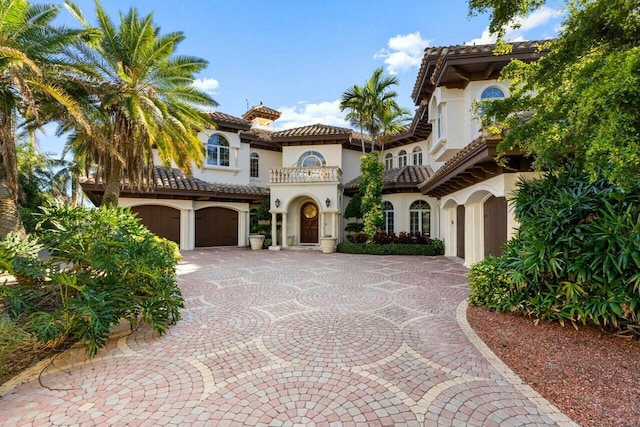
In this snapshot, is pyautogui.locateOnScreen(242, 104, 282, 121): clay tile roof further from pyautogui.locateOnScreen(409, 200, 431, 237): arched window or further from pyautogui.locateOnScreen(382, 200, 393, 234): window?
pyautogui.locateOnScreen(409, 200, 431, 237): arched window

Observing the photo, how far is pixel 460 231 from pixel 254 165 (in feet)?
49.2

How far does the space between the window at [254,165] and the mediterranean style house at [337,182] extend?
76 mm

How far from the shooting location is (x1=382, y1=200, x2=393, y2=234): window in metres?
18.2

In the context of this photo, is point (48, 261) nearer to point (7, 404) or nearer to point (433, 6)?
point (7, 404)

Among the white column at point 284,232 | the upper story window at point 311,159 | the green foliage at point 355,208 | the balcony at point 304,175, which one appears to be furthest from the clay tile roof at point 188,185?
the green foliage at point 355,208

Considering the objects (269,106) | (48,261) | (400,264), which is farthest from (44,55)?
(269,106)

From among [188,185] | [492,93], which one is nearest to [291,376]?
[492,93]

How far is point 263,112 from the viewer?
84.4 feet

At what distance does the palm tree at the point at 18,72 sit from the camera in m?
6.64

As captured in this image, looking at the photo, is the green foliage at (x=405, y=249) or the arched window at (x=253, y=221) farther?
the arched window at (x=253, y=221)

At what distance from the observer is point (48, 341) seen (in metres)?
3.99

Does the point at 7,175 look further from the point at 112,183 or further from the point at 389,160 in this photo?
the point at 389,160

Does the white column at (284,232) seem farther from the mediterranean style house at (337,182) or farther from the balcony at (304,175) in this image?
the balcony at (304,175)

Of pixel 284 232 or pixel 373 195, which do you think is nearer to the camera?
pixel 373 195
